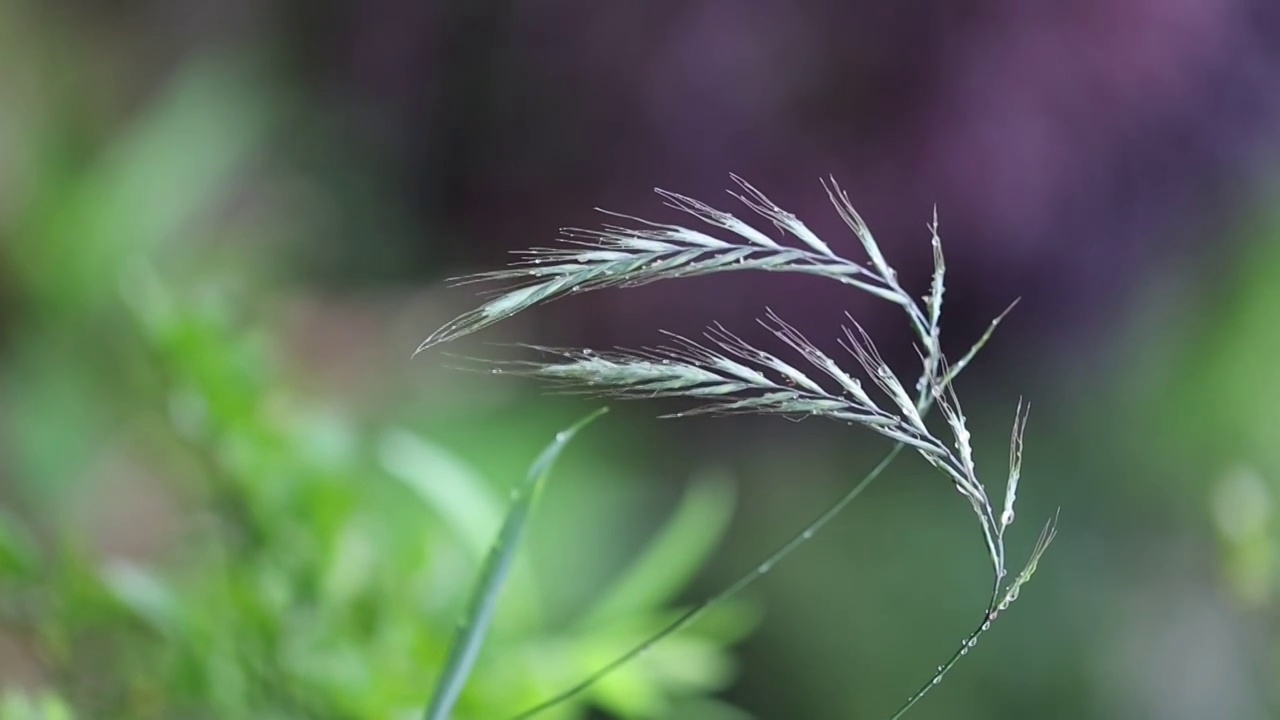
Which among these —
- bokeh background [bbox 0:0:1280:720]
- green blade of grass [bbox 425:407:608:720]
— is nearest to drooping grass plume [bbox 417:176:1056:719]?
green blade of grass [bbox 425:407:608:720]

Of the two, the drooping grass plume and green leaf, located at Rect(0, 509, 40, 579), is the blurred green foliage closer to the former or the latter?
green leaf, located at Rect(0, 509, 40, 579)

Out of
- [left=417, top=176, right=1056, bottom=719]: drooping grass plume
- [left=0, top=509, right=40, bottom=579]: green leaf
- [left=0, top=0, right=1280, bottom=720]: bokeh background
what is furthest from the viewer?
[left=0, top=0, right=1280, bottom=720]: bokeh background

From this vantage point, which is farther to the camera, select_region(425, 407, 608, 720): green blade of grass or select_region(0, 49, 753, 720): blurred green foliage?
select_region(0, 49, 753, 720): blurred green foliage

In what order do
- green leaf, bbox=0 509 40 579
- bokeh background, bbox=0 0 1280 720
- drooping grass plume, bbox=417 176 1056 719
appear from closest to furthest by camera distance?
1. drooping grass plume, bbox=417 176 1056 719
2. green leaf, bbox=0 509 40 579
3. bokeh background, bbox=0 0 1280 720

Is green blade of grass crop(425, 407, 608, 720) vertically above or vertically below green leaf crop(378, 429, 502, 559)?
below

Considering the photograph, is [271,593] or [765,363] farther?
[271,593]

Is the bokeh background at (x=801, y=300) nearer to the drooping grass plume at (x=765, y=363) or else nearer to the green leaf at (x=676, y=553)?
the green leaf at (x=676, y=553)

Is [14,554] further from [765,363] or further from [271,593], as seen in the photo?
[765,363]

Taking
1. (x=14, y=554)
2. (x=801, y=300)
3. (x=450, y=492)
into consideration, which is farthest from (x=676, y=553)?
(x=801, y=300)
